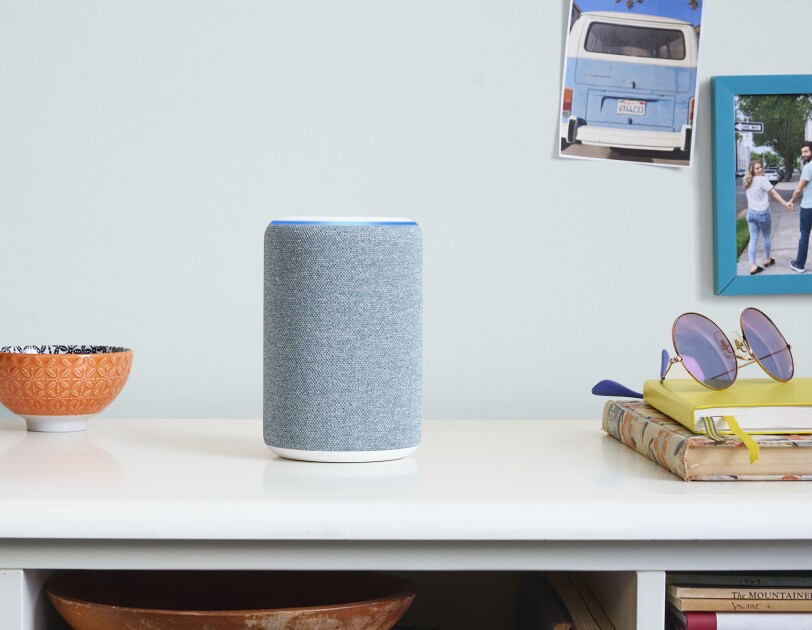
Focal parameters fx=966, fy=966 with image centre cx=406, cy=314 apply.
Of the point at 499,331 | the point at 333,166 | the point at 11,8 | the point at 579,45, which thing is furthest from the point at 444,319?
the point at 11,8

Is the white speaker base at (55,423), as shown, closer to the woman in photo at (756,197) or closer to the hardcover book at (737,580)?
the hardcover book at (737,580)

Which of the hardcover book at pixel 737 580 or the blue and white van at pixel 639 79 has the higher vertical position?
the blue and white van at pixel 639 79

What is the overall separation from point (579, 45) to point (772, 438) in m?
0.63

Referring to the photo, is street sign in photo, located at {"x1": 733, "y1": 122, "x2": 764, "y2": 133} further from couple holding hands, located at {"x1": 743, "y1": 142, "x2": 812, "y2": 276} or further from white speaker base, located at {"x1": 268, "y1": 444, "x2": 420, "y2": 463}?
white speaker base, located at {"x1": 268, "y1": 444, "x2": 420, "y2": 463}

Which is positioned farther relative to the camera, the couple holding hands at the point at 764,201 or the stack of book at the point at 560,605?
the couple holding hands at the point at 764,201

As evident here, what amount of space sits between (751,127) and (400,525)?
81 centimetres

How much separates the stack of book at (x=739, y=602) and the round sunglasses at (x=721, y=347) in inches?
8.4

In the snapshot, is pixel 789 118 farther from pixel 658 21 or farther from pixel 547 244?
pixel 547 244

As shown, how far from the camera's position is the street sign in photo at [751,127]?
1.26m

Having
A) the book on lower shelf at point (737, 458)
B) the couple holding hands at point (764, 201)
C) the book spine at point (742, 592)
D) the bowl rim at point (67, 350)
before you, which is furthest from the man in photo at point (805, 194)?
the bowl rim at point (67, 350)

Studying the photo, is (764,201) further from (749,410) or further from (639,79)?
(749,410)

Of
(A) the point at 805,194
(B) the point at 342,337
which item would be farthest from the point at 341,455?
(A) the point at 805,194

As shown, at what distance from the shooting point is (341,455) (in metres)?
0.87

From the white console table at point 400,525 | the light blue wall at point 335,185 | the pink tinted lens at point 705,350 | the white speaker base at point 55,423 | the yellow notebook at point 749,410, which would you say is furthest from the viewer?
the light blue wall at point 335,185
